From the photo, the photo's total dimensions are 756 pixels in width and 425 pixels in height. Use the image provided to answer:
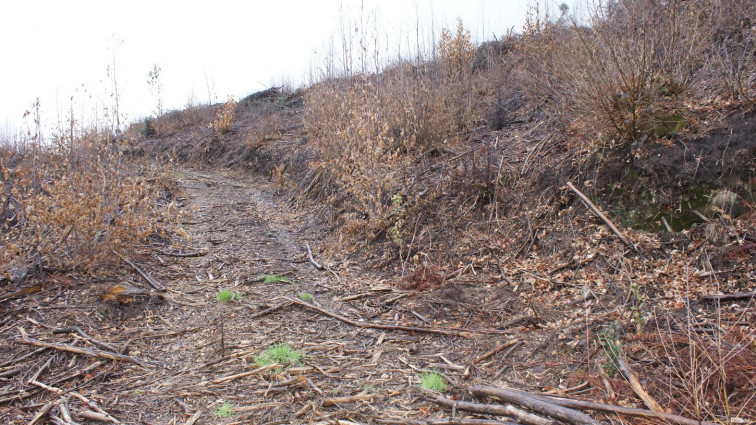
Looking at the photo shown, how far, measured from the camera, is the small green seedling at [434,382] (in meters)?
2.70

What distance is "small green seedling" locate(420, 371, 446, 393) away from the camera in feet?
8.86

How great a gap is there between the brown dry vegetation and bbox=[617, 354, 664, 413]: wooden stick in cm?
6

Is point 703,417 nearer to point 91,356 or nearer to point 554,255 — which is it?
point 554,255

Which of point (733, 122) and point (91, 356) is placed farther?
point (733, 122)

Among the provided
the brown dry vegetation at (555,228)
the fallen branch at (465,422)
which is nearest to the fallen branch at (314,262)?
the brown dry vegetation at (555,228)

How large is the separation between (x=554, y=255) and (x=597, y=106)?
1.47m

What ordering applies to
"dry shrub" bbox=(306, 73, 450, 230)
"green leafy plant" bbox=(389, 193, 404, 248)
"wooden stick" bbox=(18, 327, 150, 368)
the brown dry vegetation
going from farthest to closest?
"dry shrub" bbox=(306, 73, 450, 230), "green leafy plant" bbox=(389, 193, 404, 248), "wooden stick" bbox=(18, 327, 150, 368), the brown dry vegetation

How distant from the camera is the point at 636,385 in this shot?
2361mm

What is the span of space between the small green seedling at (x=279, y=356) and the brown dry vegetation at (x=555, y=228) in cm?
18

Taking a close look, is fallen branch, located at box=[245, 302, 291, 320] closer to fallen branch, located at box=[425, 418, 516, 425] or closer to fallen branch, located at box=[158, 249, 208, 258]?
fallen branch, located at box=[158, 249, 208, 258]

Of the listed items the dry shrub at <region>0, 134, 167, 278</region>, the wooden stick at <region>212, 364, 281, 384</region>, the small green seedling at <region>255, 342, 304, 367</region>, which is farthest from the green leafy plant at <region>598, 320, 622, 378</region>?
the dry shrub at <region>0, 134, 167, 278</region>

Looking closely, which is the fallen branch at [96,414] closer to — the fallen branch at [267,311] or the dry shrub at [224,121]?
the fallen branch at [267,311]

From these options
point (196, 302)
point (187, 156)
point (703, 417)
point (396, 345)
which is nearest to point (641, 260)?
point (703, 417)

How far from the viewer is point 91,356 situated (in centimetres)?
319
